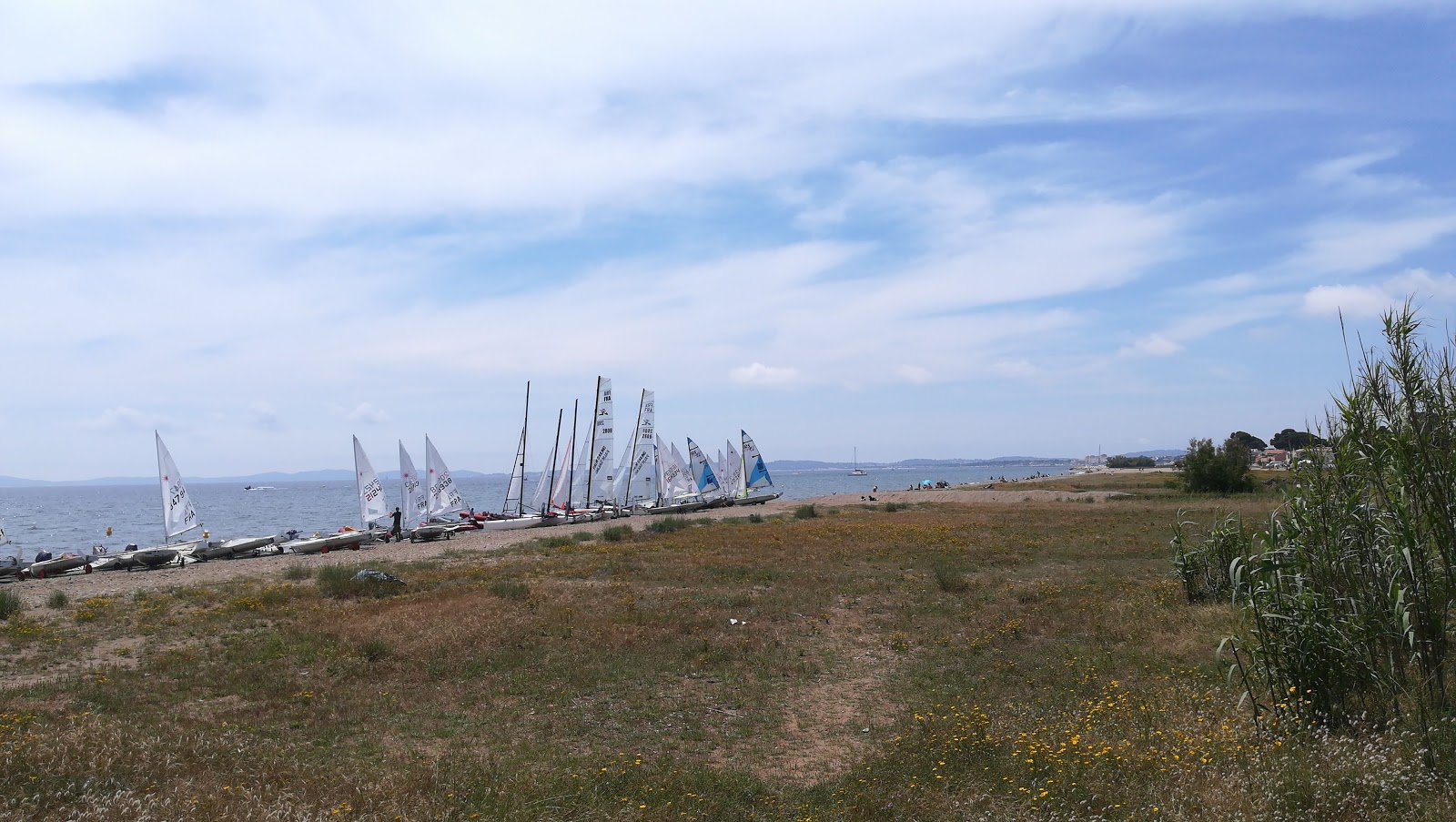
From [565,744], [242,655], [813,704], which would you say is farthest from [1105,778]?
[242,655]

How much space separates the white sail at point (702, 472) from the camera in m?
70.1

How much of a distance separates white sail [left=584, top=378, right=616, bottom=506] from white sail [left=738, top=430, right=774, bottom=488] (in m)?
18.3

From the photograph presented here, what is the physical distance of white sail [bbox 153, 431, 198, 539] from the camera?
36.3 meters

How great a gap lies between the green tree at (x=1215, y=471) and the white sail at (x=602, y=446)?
36.6 m

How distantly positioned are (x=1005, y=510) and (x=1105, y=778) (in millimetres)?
42224

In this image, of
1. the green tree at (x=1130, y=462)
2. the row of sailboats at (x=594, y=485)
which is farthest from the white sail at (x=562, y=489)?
the green tree at (x=1130, y=462)

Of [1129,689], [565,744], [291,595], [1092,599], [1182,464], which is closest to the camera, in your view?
[565,744]

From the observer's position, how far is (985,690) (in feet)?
39.7

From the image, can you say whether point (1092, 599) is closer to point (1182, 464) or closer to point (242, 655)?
point (242, 655)

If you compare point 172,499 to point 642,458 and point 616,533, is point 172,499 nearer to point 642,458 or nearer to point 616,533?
point 616,533

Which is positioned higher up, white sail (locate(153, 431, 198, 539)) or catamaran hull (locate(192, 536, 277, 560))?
white sail (locate(153, 431, 198, 539))

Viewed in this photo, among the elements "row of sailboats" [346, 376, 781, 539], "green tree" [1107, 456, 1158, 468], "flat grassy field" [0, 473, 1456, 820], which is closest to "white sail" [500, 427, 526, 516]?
"row of sailboats" [346, 376, 781, 539]

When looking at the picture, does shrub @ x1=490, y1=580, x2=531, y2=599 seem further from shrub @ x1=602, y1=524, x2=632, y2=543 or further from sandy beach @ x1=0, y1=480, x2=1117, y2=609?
shrub @ x1=602, y1=524, x2=632, y2=543

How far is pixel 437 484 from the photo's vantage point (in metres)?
Answer: 49.9
